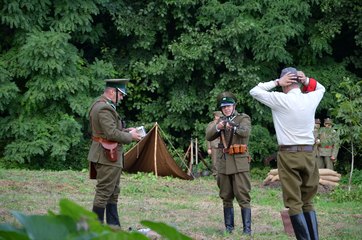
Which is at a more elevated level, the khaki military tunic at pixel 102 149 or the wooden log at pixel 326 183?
the khaki military tunic at pixel 102 149

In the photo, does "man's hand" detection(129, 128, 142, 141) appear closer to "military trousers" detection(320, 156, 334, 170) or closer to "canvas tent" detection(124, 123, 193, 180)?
"canvas tent" detection(124, 123, 193, 180)

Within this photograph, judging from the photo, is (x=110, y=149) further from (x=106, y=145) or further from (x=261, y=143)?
(x=261, y=143)

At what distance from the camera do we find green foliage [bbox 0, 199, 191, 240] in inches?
49.1

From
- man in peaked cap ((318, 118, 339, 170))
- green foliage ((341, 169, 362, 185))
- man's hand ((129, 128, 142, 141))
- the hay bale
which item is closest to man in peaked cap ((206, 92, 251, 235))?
man's hand ((129, 128, 142, 141))

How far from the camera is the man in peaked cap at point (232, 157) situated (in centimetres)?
832

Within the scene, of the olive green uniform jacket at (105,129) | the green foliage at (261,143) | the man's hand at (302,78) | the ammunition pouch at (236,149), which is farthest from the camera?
the green foliage at (261,143)

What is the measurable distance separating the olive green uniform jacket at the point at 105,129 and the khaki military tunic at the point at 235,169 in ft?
3.40

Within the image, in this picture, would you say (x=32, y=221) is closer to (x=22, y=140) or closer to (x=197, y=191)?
(x=197, y=191)

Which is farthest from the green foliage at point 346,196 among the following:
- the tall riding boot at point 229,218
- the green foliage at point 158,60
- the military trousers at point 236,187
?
the military trousers at point 236,187

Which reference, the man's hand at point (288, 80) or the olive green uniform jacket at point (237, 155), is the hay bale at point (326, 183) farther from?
the man's hand at point (288, 80)

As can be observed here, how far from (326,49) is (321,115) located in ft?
7.07

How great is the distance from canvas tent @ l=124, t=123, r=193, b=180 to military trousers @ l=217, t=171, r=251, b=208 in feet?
30.6

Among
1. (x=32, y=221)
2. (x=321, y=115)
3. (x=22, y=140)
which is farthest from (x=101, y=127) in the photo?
(x=321, y=115)

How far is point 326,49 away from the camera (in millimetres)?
21047
